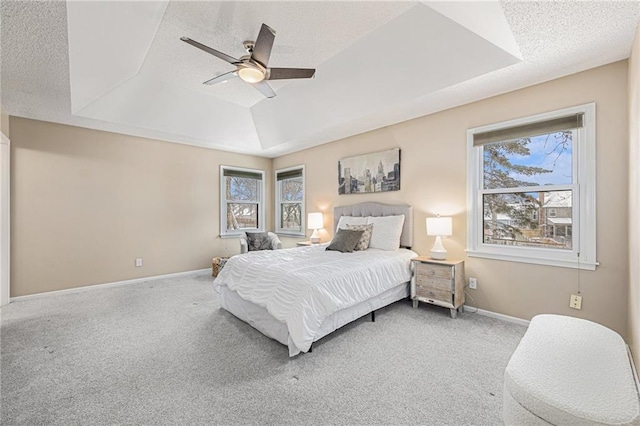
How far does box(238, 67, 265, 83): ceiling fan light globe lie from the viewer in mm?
2443

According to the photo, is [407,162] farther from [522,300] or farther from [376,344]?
[376,344]

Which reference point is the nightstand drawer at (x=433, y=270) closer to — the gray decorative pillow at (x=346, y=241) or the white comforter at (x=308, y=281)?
the white comforter at (x=308, y=281)

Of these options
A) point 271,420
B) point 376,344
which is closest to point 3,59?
point 271,420

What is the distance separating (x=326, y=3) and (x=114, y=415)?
326 cm

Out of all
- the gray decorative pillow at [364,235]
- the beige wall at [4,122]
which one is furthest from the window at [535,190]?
the beige wall at [4,122]

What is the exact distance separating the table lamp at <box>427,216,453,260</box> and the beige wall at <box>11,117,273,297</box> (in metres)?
4.29

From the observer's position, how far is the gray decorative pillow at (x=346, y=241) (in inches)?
145

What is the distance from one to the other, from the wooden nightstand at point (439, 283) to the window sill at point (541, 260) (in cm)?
27

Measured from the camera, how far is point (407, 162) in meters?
4.03

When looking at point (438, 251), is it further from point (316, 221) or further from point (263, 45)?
point (263, 45)

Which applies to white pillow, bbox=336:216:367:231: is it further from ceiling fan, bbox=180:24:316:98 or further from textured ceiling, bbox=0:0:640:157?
ceiling fan, bbox=180:24:316:98

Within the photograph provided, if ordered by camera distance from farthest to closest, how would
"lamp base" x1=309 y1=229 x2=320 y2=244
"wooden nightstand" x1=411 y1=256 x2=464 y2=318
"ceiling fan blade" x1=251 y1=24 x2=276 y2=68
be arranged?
"lamp base" x1=309 y1=229 x2=320 y2=244 → "wooden nightstand" x1=411 y1=256 x2=464 y2=318 → "ceiling fan blade" x1=251 y1=24 x2=276 y2=68

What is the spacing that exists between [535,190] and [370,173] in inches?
86.7

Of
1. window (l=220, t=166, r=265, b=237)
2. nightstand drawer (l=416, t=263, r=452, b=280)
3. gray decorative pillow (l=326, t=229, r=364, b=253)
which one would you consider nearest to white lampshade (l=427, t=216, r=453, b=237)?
nightstand drawer (l=416, t=263, r=452, b=280)
